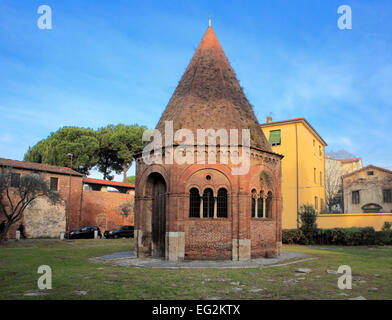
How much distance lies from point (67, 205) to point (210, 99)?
83.3 ft

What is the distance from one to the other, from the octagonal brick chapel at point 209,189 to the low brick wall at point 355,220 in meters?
14.6

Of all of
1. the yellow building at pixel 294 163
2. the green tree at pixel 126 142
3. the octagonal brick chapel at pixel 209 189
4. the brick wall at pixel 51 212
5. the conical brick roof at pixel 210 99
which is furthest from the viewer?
the green tree at pixel 126 142

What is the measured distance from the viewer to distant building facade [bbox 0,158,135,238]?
32750mm

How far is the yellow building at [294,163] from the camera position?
32312 millimetres

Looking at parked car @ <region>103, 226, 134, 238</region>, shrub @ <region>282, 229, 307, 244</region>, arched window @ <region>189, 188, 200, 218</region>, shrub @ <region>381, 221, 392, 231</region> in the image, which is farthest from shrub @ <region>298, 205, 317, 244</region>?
parked car @ <region>103, 226, 134, 238</region>

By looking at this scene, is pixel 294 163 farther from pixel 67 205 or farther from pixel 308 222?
pixel 67 205

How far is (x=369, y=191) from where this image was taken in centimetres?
3916

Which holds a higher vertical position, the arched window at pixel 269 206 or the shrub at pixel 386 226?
the arched window at pixel 269 206

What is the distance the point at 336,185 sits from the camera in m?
47.0

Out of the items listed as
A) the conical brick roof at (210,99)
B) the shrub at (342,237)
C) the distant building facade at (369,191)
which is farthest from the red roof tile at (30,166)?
the distant building facade at (369,191)

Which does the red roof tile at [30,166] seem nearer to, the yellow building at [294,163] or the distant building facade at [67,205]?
the distant building facade at [67,205]

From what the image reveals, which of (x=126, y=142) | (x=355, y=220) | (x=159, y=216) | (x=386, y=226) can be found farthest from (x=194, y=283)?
(x=126, y=142)

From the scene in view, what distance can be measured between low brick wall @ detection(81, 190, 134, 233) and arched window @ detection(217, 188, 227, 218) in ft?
87.7
